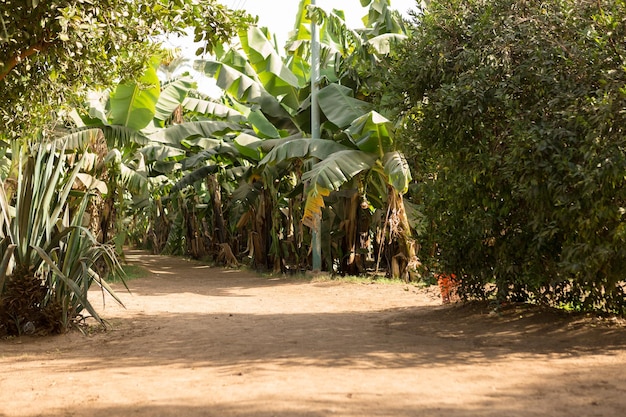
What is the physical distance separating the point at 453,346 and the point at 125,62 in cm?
494

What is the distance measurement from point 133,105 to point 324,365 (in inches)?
441

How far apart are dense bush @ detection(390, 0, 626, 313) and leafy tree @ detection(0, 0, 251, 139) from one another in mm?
2670

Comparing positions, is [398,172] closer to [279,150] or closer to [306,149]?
[306,149]

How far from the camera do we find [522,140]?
717cm

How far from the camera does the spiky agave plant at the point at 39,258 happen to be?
8.12 metres

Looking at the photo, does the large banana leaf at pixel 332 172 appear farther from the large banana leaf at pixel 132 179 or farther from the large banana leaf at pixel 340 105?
the large banana leaf at pixel 132 179

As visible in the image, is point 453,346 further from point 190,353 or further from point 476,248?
point 190,353

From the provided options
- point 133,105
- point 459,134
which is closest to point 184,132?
point 133,105

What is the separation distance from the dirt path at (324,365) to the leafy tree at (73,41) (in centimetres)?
281

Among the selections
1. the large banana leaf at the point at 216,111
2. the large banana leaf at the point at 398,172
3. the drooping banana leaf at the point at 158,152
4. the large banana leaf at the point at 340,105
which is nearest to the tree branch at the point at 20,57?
the large banana leaf at the point at 398,172

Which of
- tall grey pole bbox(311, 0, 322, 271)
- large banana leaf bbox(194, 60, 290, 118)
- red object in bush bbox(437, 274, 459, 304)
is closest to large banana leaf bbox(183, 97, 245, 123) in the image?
large banana leaf bbox(194, 60, 290, 118)

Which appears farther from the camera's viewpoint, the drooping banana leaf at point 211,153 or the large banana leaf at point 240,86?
the drooping banana leaf at point 211,153

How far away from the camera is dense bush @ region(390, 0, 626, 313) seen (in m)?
6.70

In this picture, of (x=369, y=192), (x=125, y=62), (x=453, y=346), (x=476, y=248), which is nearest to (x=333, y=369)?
(x=453, y=346)
